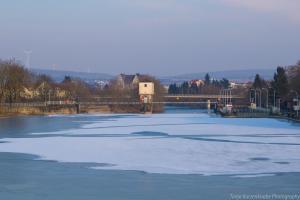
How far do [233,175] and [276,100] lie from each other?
76.8 meters

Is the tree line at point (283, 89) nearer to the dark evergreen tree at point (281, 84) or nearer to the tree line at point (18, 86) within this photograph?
the dark evergreen tree at point (281, 84)

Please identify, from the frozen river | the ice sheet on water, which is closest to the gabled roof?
the ice sheet on water

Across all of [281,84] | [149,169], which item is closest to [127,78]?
[281,84]

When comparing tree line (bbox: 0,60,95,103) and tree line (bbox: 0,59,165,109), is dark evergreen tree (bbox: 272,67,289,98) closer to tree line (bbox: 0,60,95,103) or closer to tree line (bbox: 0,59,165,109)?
tree line (bbox: 0,59,165,109)

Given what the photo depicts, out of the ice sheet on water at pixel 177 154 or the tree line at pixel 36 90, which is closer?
the ice sheet on water at pixel 177 154

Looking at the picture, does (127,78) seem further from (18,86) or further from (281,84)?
(18,86)

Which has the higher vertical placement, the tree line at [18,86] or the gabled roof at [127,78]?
the gabled roof at [127,78]

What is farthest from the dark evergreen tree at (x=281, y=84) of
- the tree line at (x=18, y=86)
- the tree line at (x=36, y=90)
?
the tree line at (x=18, y=86)

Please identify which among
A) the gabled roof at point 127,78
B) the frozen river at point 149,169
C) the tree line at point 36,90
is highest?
the gabled roof at point 127,78

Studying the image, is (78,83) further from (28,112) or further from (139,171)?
(139,171)

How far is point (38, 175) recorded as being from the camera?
46.1 ft

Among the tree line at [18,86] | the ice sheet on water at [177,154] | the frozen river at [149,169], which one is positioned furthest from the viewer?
the tree line at [18,86]

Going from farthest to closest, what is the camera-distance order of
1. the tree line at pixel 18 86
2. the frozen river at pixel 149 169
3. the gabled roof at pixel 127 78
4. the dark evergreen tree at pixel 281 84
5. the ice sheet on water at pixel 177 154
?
the gabled roof at pixel 127 78 < the dark evergreen tree at pixel 281 84 < the tree line at pixel 18 86 < the ice sheet on water at pixel 177 154 < the frozen river at pixel 149 169

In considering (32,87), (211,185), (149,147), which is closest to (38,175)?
(211,185)
